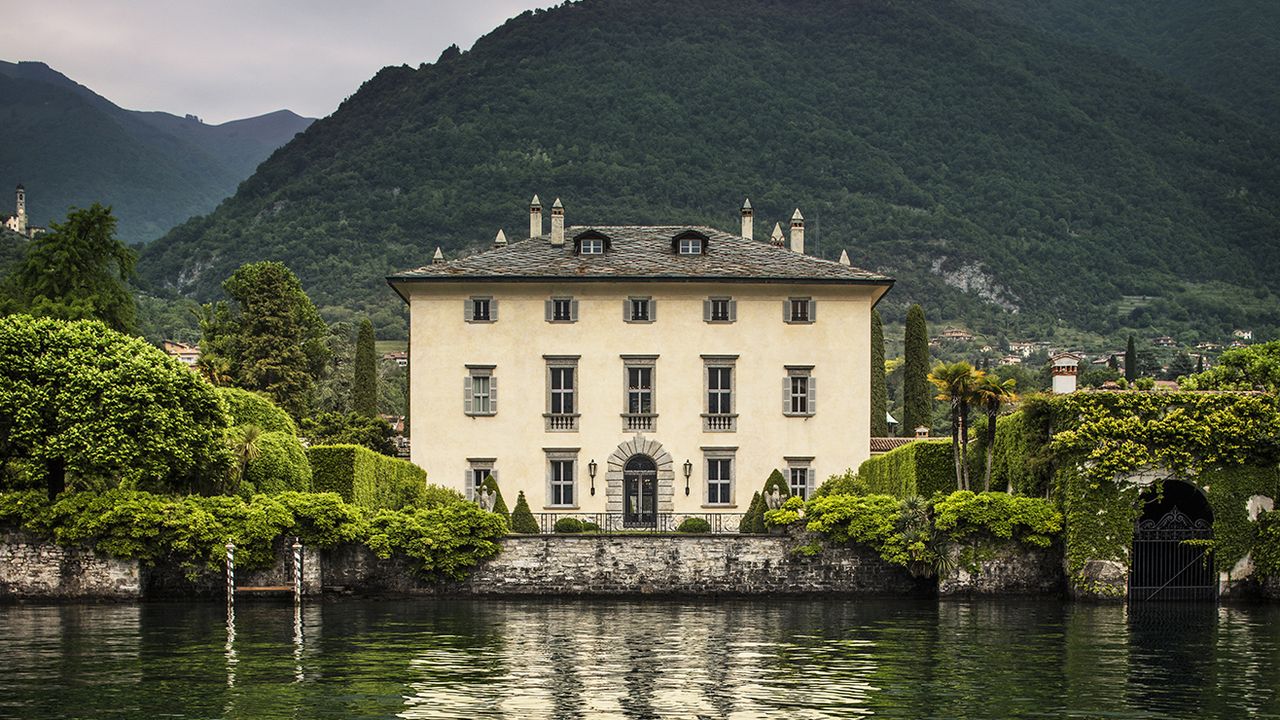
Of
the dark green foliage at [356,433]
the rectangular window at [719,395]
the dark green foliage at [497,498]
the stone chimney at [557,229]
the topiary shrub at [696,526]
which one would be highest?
the stone chimney at [557,229]

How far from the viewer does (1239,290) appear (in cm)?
16338

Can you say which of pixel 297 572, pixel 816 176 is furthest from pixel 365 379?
pixel 816 176

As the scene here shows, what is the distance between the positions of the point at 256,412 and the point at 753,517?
17.6 metres

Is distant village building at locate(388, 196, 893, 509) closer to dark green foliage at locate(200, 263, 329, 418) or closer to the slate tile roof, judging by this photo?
the slate tile roof

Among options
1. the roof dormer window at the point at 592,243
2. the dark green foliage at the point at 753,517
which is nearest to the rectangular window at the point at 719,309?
the roof dormer window at the point at 592,243

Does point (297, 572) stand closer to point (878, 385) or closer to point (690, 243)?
point (690, 243)

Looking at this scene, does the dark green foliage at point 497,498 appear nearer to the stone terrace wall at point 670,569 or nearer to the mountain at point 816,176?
the stone terrace wall at point 670,569

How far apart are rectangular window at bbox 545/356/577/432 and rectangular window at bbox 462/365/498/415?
206 centimetres

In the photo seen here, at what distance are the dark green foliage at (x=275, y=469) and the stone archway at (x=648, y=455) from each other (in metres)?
12.4

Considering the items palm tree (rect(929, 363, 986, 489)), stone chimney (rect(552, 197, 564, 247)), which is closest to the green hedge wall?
stone chimney (rect(552, 197, 564, 247))

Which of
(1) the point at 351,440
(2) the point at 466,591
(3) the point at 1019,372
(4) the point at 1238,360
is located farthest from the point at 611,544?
(3) the point at 1019,372

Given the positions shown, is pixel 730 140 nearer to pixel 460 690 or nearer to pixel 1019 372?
pixel 1019 372

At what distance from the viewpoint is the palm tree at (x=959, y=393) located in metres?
50.1

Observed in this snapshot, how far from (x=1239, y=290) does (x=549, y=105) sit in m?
73.5
